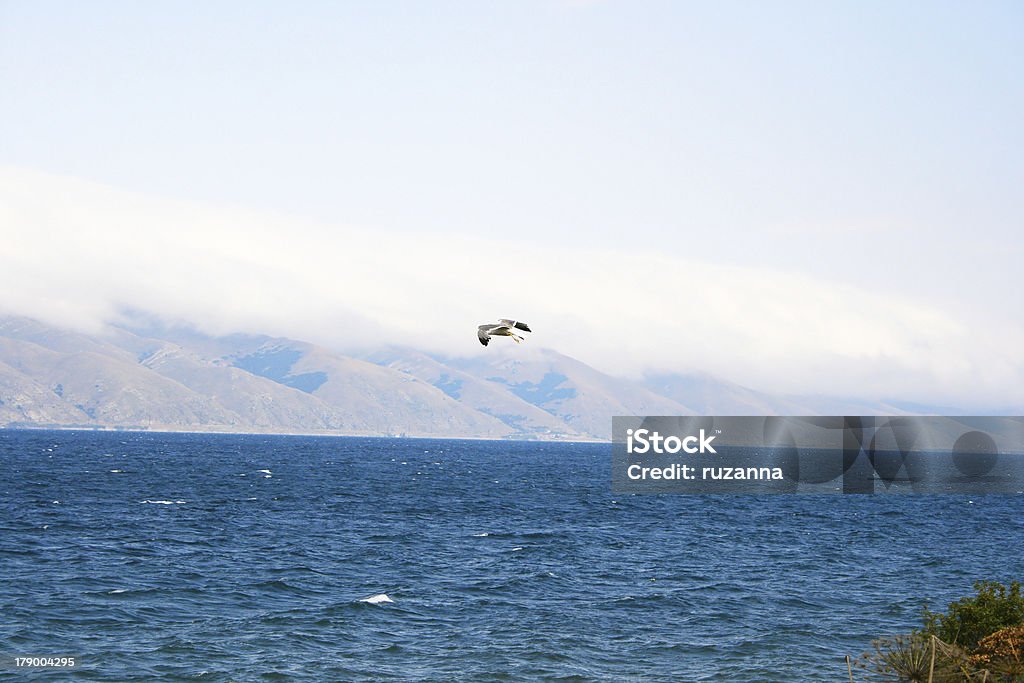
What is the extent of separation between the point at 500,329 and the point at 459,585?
53163 mm

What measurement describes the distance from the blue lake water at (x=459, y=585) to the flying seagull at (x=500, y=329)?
32.1 meters

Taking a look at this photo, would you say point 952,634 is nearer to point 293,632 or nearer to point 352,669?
point 352,669

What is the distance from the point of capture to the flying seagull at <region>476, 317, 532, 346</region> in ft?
58.9

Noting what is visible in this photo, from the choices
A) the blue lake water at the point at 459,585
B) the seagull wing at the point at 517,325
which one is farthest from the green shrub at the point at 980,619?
the seagull wing at the point at 517,325

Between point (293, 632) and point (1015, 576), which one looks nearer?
point (293, 632)

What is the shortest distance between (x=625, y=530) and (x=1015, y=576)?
3701 cm

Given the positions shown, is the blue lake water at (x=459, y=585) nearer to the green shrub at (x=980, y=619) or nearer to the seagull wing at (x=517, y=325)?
the green shrub at (x=980, y=619)

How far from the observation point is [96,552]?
254 ft

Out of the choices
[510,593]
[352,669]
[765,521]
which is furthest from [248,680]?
[765,521]

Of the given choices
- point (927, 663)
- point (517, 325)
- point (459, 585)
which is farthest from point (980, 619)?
point (459, 585)

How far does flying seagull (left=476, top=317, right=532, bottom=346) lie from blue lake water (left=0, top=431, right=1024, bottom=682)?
32.1 metres

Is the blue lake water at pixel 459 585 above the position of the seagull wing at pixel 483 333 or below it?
below

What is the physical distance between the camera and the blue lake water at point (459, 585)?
162ft

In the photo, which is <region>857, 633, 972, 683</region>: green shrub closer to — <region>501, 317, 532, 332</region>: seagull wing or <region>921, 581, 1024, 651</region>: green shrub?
<region>921, 581, 1024, 651</region>: green shrub
